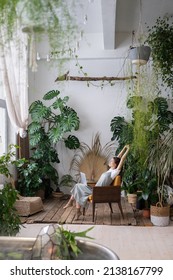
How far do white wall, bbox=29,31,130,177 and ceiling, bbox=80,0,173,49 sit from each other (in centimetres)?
56

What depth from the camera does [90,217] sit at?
14.3ft

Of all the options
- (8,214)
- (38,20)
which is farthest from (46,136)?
(38,20)

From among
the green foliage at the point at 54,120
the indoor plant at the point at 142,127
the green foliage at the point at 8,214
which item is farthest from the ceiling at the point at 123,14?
the green foliage at the point at 8,214

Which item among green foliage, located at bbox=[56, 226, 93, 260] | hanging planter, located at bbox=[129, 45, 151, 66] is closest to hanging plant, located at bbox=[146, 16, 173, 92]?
hanging planter, located at bbox=[129, 45, 151, 66]

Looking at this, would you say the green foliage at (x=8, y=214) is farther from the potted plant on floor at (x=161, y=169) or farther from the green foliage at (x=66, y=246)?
the potted plant on floor at (x=161, y=169)

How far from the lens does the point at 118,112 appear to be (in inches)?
230

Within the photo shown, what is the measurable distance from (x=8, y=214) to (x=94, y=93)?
370cm

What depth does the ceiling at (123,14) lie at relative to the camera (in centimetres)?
381

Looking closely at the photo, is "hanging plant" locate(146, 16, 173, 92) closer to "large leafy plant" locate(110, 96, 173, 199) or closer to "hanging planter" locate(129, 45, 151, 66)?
"hanging planter" locate(129, 45, 151, 66)

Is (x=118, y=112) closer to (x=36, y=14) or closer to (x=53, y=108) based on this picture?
(x=53, y=108)

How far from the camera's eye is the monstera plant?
17.5 ft

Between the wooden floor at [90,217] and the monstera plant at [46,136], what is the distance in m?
0.69

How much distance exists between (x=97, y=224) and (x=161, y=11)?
10.8 ft
